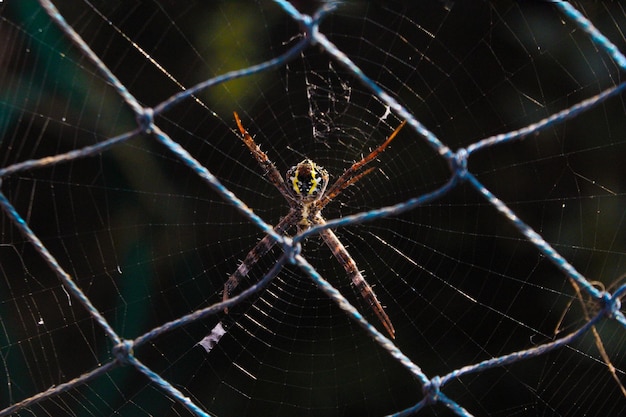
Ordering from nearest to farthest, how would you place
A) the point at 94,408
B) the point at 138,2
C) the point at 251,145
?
the point at 251,145, the point at 138,2, the point at 94,408

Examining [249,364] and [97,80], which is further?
[249,364]

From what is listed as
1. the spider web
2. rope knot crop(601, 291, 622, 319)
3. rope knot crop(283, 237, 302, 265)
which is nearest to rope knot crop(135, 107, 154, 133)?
rope knot crop(283, 237, 302, 265)

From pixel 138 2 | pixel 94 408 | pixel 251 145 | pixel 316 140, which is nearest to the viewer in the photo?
pixel 251 145

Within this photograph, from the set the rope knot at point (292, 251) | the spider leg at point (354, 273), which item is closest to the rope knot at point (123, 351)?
the rope knot at point (292, 251)

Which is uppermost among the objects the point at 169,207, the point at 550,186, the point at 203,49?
the point at 203,49

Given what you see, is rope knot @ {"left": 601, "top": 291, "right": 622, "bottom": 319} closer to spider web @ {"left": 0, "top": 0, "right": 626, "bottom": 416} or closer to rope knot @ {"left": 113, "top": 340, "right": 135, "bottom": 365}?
rope knot @ {"left": 113, "top": 340, "right": 135, "bottom": 365}

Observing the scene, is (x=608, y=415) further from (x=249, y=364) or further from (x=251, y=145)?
(x=251, y=145)

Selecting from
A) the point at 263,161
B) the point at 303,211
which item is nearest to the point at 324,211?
the point at 303,211

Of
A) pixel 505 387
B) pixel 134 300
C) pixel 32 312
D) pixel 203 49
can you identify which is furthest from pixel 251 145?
pixel 505 387

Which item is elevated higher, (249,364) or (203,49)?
(203,49)

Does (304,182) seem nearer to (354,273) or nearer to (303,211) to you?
(303,211)
